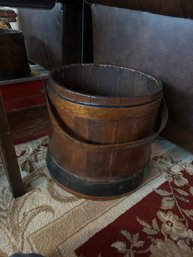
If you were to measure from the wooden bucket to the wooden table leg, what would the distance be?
0.41 ft

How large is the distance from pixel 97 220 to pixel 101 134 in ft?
0.87

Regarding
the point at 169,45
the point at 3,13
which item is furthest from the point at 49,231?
the point at 3,13

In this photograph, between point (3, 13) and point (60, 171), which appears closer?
point (60, 171)

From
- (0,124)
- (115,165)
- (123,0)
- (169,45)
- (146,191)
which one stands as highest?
(123,0)

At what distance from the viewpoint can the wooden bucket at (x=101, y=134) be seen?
612 mm

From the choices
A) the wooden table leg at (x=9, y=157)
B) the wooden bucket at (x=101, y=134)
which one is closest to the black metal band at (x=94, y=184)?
the wooden bucket at (x=101, y=134)

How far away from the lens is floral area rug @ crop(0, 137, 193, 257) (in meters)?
0.61

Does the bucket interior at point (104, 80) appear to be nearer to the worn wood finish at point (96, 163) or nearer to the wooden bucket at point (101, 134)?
the wooden bucket at point (101, 134)

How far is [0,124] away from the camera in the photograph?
2.09ft

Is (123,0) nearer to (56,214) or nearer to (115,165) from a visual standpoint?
(115,165)

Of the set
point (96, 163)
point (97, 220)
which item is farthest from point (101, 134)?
point (97, 220)

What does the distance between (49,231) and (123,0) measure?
2.73 feet

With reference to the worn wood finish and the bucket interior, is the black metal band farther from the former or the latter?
the bucket interior

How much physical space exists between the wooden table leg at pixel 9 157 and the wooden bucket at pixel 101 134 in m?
0.12
